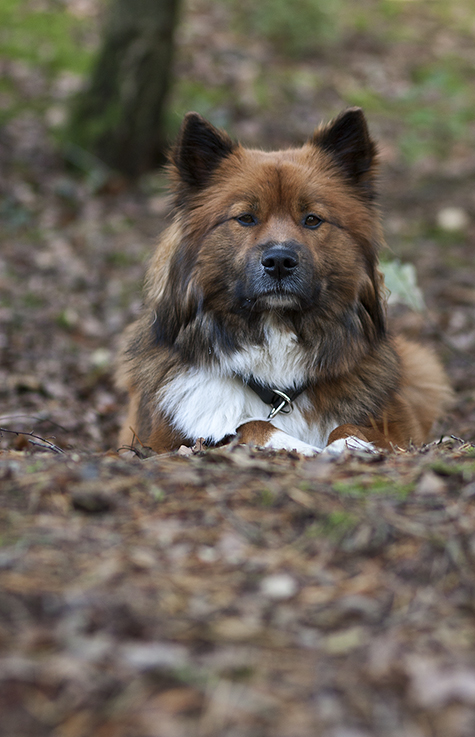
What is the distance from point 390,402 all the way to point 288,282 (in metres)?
1.08

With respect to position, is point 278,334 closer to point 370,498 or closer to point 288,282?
point 288,282

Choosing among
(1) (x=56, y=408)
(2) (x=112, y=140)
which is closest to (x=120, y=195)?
(2) (x=112, y=140)

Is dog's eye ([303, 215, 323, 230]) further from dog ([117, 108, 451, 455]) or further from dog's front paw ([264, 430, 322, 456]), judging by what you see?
dog's front paw ([264, 430, 322, 456])

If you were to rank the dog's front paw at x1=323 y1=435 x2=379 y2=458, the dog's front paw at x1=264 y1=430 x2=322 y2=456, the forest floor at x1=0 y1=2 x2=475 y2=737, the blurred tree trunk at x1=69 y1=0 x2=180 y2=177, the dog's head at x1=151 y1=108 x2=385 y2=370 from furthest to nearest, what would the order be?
Result: the blurred tree trunk at x1=69 y1=0 x2=180 y2=177, the dog's head at x1=151 y1=108 x2=385 y2=370, the dog's front paw at x1=264 y1=430 x2=322 y2=456, the dog's front paw at x1=323 y1=435 x2=379 y2=458, the forest floor at x1=0 y1=2 x2=475 y2=737

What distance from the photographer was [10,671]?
71.7 inches

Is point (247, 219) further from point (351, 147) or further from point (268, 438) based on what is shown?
point (268, 438)

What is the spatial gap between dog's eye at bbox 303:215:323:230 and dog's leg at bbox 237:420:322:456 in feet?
3.88

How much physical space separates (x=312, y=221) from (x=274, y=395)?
106 cm

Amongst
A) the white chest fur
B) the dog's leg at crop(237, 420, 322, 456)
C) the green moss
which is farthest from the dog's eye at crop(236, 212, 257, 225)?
the green moss

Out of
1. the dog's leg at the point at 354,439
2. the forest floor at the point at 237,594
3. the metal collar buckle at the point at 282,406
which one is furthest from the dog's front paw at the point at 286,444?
the forest floor at the point at 237,594

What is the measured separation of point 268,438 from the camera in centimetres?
393

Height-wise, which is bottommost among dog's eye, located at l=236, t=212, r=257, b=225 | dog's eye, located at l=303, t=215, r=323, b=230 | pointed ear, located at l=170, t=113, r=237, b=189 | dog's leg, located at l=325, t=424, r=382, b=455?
dog's leg, located at l=325, t=424, r=382, b=455

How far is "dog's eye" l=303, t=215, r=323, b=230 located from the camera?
4117mm

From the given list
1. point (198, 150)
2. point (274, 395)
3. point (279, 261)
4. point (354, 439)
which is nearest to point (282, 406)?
point (274, 395)
